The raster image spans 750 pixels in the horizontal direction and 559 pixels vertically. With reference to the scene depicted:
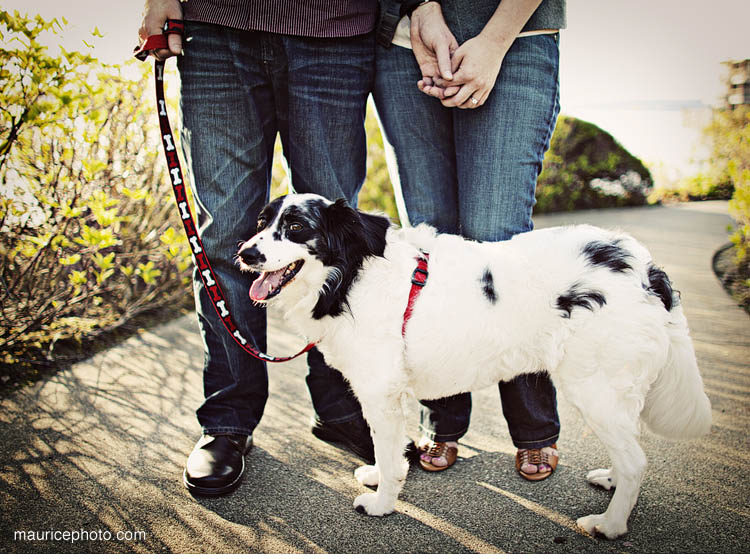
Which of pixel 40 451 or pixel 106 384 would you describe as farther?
pixel 106 384

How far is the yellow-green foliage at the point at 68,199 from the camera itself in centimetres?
283

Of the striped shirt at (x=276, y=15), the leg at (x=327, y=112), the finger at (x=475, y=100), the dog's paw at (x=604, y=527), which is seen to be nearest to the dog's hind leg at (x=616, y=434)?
the dog's paw at (x=604, y=527)

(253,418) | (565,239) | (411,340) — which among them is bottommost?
(253,418)

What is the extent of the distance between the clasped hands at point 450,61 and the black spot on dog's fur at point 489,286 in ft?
2.52

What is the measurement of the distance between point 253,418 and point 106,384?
1.40 meters

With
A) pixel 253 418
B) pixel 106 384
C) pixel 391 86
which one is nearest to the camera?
pixel 391 86

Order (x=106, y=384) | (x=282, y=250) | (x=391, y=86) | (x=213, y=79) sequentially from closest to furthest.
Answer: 1. (x=282, y=250)
2. (x=213, y=79)
3. (x=391, y=86)
4. (x=106, y=384)

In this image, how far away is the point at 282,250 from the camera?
1995mm

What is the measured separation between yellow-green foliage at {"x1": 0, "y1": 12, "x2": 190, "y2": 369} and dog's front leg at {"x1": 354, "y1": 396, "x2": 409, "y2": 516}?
1.89m

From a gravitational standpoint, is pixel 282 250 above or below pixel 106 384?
above

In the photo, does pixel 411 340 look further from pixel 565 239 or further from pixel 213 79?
pixel 213 79

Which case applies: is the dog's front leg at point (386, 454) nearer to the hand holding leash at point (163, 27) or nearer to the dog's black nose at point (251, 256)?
the dog's black nose at point (251, 256)

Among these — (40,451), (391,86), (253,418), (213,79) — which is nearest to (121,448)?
(40,451)

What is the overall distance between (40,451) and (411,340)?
201 centimetres
